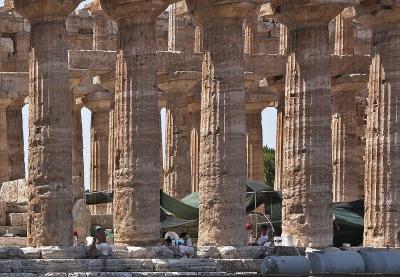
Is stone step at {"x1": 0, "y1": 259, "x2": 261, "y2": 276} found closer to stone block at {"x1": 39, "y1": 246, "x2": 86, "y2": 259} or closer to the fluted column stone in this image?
stone block at {"x1": 39, "y1": 246, "x2": 86, "y2": 259}

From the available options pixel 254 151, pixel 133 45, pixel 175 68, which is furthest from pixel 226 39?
pixel 254 151

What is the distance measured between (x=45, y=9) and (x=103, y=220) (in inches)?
528

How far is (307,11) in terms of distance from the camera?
2440 inches

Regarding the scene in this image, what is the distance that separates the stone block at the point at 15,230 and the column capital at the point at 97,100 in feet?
45.9

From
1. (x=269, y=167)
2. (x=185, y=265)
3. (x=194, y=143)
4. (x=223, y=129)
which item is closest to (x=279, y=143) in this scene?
(x=194, y=143)

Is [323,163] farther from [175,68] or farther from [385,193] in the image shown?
[175,68]

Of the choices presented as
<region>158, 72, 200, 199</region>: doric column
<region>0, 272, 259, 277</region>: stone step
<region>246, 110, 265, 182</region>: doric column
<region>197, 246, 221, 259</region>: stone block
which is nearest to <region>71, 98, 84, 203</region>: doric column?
<region>158, 72, 200, 199</region>: doric column

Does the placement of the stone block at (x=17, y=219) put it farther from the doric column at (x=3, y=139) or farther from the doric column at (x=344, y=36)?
the doric column at (x=344, y=36)

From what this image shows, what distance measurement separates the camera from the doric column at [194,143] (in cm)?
7706

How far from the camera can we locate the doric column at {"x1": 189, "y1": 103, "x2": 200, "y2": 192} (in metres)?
77.1

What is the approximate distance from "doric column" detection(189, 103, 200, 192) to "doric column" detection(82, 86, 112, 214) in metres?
3.39

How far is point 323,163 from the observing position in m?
62.3

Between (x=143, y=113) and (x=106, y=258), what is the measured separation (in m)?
4.81

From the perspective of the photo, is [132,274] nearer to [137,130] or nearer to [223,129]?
[137,130]
